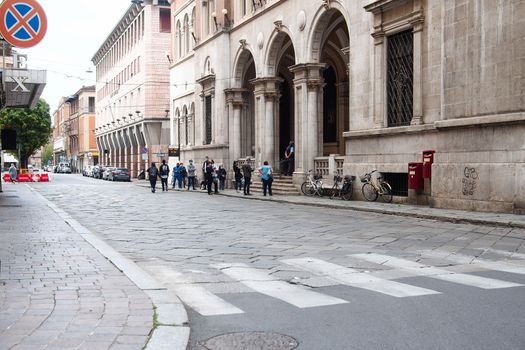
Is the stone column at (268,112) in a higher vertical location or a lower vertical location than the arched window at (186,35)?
lower

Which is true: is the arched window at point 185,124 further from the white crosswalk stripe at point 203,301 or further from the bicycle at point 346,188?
the white crosswalk stripe at point 203,301

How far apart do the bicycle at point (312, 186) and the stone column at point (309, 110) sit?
0.92m

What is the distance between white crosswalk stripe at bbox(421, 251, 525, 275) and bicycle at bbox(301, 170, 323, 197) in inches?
583

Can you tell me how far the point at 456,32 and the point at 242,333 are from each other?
14.0 meters

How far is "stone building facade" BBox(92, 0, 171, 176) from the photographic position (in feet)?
192

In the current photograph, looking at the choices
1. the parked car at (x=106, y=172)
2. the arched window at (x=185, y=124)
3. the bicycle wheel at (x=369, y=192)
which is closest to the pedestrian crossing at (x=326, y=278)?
the bicycle wheel at (x=369, y=192)

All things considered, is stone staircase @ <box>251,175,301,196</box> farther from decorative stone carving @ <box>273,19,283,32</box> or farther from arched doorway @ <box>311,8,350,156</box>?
decorative stone carving @ <box>273,19,283,32</box>

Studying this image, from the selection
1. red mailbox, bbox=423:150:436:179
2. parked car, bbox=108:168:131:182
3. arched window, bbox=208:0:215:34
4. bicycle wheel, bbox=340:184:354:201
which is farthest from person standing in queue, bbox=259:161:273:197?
parked car, bbox=108:168:131:182

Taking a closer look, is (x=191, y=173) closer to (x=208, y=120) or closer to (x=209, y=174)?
(x=208, y=120)

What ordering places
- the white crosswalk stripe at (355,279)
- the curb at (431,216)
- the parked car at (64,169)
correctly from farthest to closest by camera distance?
the parked car at (64,169) → the curb at (431,216) → the white crosswalk stripe at (355,279)

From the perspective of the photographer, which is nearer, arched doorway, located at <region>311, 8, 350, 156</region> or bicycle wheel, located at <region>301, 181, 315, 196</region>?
bicycle wheel, located at <region>301, 181, 315, 196</region>

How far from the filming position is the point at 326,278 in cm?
722

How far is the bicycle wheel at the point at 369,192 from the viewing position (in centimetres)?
2036

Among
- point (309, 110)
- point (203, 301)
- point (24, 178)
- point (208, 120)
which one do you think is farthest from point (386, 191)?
point (24, 178)
